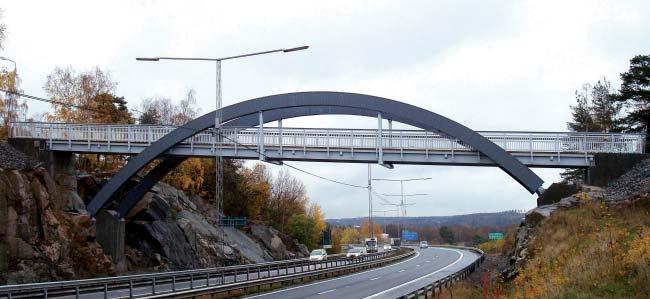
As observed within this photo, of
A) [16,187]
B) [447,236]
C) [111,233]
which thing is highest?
[16,187]

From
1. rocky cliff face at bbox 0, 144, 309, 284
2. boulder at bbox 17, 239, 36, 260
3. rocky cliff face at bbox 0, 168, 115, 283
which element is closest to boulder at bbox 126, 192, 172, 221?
rocky cliff face at bbox 0, 144, 309, 284

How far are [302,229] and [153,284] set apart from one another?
2584 inches

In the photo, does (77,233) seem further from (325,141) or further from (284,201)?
(284,201)

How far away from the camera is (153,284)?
25.5m

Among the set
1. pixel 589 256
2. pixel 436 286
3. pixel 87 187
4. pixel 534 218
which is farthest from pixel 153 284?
pixel 87 187

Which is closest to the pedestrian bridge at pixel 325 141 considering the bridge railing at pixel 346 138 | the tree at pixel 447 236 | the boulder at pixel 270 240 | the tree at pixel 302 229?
the bridge railing at pixel 346 138

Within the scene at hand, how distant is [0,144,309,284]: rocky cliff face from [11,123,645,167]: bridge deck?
320 centimetres

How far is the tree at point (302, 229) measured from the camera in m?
90.5

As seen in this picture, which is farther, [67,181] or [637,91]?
[637,91]

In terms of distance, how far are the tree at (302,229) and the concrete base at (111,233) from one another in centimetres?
4639

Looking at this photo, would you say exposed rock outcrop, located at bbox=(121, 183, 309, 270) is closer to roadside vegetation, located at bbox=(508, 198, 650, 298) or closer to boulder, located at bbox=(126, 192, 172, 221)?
boulder, located at bbox=(126, 192, 172, 221)

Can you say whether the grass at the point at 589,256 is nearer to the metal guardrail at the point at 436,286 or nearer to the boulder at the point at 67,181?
the metal guardrail at the point at 436,286

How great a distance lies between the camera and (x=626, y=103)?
2271 inches

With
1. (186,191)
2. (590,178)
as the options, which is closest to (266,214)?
(186,191)
